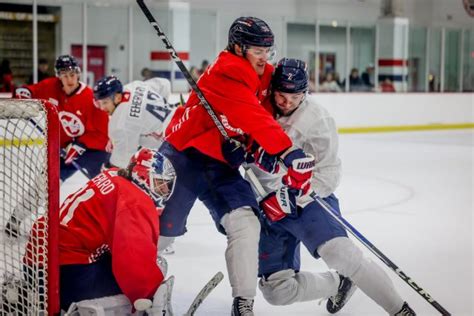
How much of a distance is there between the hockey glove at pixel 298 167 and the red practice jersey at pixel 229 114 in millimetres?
43

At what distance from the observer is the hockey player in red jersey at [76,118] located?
165 inches

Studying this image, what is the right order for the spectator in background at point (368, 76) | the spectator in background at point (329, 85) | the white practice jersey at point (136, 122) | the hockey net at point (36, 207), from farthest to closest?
1. the spectator in background at point (368, 76)
2. the spectator in background at point (329, 85)
3. the white practice jersey at point (136, 122)
4. the hockey net at point (36, 207)

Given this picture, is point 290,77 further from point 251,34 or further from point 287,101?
point 251,34

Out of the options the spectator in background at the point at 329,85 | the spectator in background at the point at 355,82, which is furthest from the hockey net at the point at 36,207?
the spectator in background at the point at 355,82

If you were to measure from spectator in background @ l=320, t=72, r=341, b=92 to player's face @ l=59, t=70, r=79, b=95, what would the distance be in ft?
22.9

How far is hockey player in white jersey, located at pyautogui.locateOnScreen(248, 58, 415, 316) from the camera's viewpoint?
2.40 m

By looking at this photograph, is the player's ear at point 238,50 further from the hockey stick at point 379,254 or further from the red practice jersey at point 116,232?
the red practice jersey at point 116,232

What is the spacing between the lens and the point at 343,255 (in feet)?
7.82

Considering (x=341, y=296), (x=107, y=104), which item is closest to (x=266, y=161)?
(x=341, y=296)

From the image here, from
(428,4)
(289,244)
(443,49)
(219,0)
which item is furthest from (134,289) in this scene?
(428,4)

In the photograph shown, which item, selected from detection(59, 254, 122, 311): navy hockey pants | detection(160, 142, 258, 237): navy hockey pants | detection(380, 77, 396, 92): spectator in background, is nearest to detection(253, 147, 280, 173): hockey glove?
detection(160, 142, 258, 237): navy hockey pants

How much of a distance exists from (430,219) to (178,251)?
1.64 m

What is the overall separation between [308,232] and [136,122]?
1604mm

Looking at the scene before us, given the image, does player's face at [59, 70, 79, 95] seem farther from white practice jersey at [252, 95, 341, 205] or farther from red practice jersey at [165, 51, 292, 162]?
white practice jersey at [252, 95, 341, 205]
